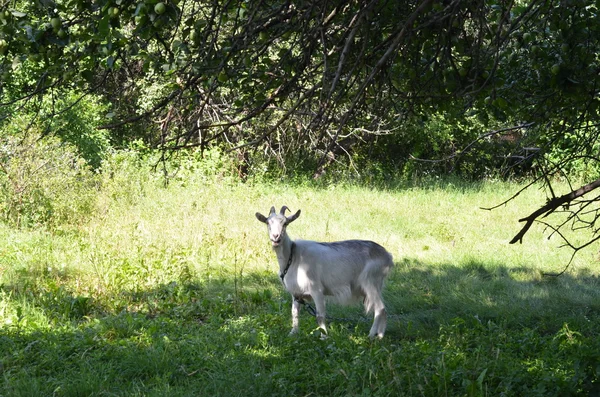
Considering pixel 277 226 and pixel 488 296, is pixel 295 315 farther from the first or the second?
pixel 488 296

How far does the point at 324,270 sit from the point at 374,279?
57cm

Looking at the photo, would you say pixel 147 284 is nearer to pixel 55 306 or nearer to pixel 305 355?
pixel 55 306

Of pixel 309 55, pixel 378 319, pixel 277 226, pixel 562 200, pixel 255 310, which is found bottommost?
pixel 255 310

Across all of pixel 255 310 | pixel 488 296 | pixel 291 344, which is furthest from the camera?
pixel 488 296

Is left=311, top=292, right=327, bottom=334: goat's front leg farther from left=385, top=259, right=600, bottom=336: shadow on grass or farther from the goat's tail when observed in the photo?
left=385, top=259, right=600, bottom=336: shadow on grass

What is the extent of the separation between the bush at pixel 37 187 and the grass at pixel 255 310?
46cm

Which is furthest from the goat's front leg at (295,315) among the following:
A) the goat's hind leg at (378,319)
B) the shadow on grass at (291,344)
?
the goat's hind leg at (378,319)

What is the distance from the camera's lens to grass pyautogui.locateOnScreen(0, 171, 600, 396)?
5637mm

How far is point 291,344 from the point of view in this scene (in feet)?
21.6

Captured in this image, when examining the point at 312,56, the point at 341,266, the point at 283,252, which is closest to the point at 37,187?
the point at 283,252

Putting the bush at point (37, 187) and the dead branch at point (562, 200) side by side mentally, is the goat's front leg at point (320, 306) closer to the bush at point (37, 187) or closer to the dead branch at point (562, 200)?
the dead branch at point (562, 200)

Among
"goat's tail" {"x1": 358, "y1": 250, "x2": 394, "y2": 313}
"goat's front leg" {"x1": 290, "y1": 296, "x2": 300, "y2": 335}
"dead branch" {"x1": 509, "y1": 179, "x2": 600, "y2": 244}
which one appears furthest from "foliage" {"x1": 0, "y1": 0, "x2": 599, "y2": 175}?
"goat's front leg" {"x1": 290, "y1": 296, "x2": 300, "y2": 335}

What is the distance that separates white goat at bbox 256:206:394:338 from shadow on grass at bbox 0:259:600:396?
32 cm

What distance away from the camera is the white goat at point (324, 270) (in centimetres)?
→ 787
